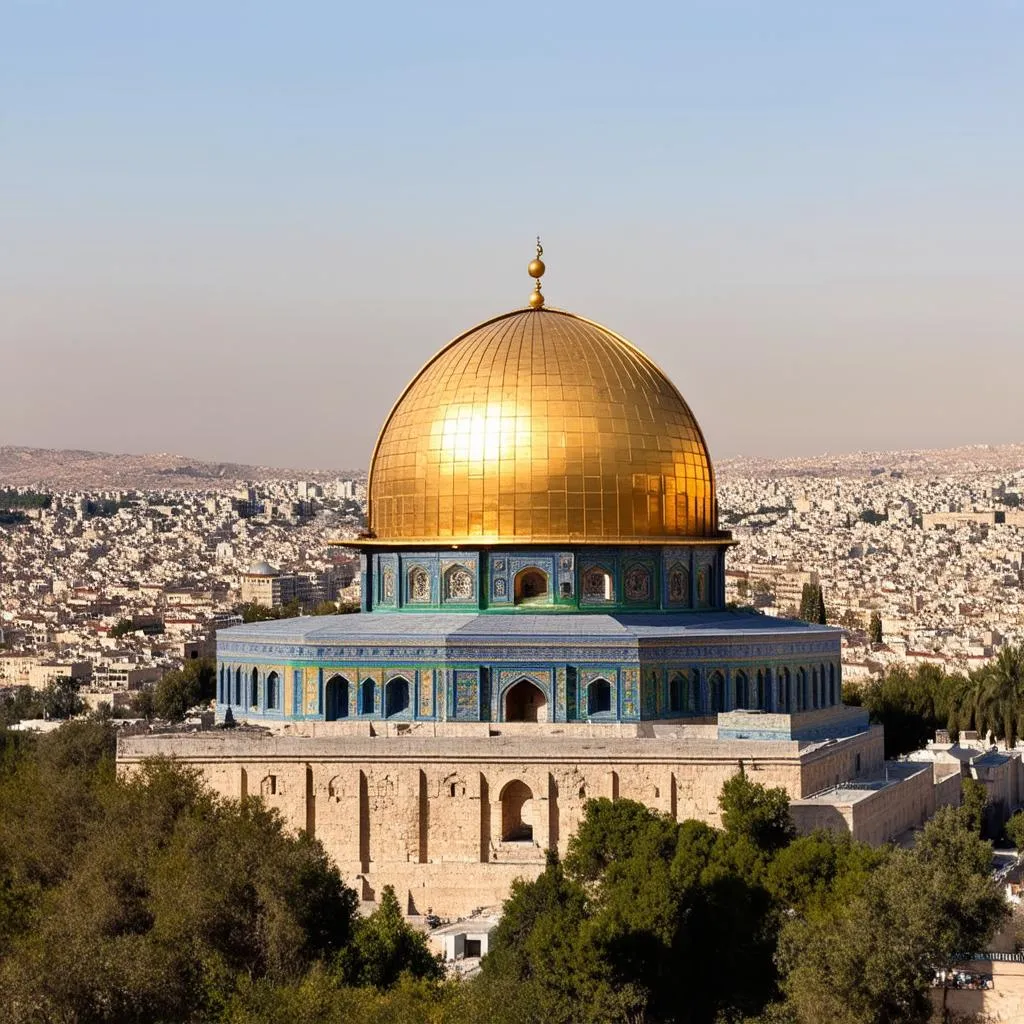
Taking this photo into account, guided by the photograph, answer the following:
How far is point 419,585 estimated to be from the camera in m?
31.3

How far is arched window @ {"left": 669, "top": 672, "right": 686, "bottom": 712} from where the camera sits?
29250 millimetres

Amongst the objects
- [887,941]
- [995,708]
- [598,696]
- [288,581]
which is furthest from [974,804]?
[288,581]

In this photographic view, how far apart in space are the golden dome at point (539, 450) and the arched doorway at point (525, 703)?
7.03ft

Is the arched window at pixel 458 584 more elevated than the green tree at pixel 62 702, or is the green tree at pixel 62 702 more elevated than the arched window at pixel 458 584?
the arched window at pixel 458 584

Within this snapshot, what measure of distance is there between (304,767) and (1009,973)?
8.54 metres

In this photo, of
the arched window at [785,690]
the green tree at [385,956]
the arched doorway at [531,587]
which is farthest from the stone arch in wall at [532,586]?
the green tree at [385,956]

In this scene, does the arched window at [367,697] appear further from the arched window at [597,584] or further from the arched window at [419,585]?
the arched window at [597,584]

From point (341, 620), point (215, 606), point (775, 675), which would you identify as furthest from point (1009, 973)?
point (215, 606)

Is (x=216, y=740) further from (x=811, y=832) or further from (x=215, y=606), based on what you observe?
(x=215, y=606)

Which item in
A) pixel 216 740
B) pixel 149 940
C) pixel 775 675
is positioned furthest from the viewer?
pixel 775 675

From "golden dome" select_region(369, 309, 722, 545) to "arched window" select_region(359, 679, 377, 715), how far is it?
2.41m

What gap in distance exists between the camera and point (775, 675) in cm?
3025

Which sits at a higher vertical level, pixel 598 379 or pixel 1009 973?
pixel 598 379

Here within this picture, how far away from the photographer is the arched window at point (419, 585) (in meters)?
31.2
